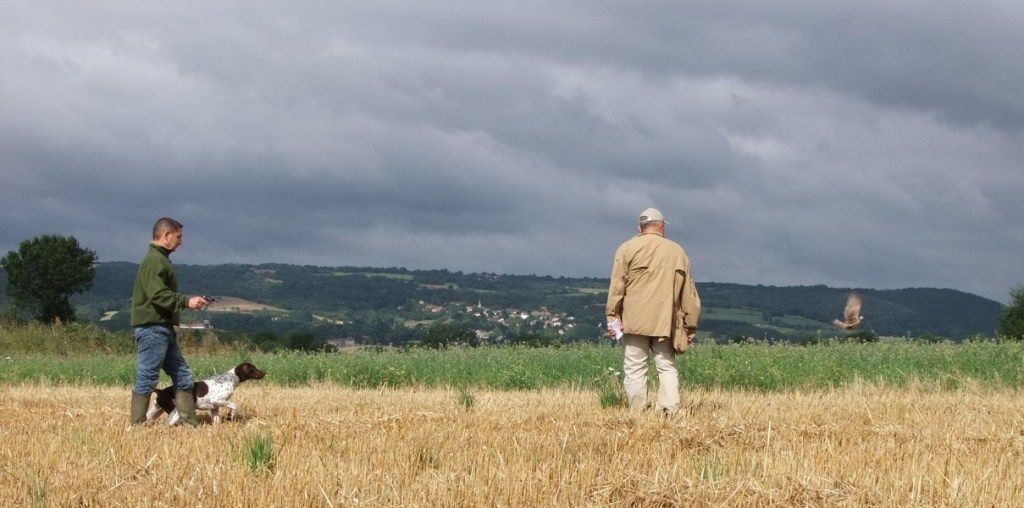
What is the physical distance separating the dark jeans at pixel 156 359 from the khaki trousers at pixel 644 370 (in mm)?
5011

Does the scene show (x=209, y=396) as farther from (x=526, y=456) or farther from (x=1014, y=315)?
(x=1014, y=315)

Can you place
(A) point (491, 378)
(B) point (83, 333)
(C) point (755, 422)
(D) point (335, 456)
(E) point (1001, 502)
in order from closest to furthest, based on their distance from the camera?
(E) point (1001, 502) → (D) point (335, 456) → (C) point (755, 422) → (A) point (491, 378) → (B) point (83, 333)

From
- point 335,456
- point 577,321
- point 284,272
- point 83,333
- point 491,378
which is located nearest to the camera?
point 335,456

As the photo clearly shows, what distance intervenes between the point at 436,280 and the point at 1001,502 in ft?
410

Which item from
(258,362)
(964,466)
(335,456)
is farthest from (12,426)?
(258,362)

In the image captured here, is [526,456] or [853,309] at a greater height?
[853,309]

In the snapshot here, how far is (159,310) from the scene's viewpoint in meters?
11.1

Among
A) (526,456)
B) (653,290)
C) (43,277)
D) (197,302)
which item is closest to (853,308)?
(653,290)

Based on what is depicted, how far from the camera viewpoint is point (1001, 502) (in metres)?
6.69

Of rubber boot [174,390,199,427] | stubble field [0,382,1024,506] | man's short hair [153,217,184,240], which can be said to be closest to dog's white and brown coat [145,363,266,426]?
rubber boot [174,390,199,427]

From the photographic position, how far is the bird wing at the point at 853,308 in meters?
18.3

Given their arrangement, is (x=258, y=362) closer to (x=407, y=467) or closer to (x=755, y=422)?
(x=755, y=422)

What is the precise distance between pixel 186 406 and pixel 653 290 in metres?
5.34

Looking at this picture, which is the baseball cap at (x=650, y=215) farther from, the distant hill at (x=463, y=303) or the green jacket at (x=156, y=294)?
the distant hill at (x=463, y=303)
